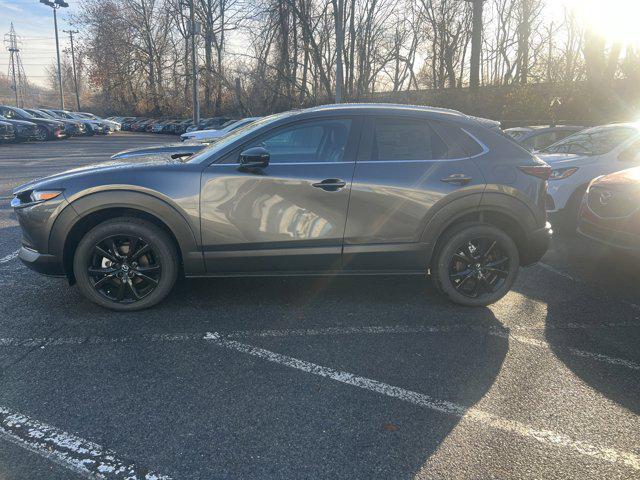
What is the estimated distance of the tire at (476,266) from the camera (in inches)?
166

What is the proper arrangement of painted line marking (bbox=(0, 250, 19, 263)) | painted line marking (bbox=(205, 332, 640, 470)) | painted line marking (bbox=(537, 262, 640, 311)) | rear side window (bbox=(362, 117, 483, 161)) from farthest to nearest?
1. painted line marking (bbox=(0, 250, 19, 263))
2. painted line marking (bbox=(537, 262, 640, 311))
3. rear side window (bbox=(362, 117, 483, 161))
4. painted line marking (bbox=(205, 332, 640, 470))

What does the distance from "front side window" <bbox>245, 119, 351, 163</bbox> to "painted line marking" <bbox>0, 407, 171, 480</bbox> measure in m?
2.48

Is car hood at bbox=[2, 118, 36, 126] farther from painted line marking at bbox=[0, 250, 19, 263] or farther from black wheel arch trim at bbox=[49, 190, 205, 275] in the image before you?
black wheel arch trim at bbox=[49, 190, 205, 275]

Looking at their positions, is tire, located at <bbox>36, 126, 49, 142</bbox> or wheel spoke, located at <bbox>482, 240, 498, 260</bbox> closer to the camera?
wheel spoke, located at <bbox>482, 240, 498, 260</bbox>

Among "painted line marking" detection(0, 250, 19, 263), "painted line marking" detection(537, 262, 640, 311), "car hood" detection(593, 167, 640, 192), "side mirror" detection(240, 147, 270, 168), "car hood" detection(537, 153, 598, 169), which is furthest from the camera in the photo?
"car hood" detection(537, 153, 598, 169)

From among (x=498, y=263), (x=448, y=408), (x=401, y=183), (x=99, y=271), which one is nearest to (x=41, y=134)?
(x=99, y=271)

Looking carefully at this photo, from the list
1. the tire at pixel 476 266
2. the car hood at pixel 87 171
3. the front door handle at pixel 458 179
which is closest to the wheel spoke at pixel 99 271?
the car hood at pixel 87 171

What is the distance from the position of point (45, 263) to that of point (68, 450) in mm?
1963

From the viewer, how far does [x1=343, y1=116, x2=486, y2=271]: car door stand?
157 inches

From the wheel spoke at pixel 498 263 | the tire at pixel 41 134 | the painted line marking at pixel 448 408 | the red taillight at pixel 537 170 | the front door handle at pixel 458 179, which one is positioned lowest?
the painted line marking at pixel 448 408

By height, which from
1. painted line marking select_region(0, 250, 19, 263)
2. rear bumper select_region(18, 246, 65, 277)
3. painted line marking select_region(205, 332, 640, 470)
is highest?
rear bumper select_region(18, 246, 65, 277)

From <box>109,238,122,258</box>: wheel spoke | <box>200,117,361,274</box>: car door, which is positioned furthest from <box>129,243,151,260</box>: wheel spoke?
<box>200,117,361,274</box>: car door

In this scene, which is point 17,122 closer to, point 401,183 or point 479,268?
point 401,183

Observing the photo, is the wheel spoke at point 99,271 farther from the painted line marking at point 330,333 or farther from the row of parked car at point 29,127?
the row of parked car at point 29,127
